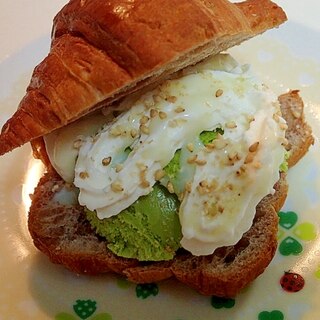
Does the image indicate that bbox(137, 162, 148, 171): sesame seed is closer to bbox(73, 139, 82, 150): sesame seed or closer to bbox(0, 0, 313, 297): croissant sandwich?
bbox(0, 0, 313, 297): croissant sandwich

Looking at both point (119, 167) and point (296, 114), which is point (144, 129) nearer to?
point (119, 167)

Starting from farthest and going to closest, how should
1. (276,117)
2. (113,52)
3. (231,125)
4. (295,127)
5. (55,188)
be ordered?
(295,127), (55,188), (276,117), (231,125), (113,52)

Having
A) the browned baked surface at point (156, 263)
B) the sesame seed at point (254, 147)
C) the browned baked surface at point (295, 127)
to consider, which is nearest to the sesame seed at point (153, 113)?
the sesame seed at point (254, 147)

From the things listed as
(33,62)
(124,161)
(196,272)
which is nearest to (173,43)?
(124,161)

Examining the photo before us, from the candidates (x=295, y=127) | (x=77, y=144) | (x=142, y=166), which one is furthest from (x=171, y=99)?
(x=295, y=127)

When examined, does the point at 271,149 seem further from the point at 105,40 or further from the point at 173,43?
the point at 105,40

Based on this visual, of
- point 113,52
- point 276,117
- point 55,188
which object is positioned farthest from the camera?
point 55,188

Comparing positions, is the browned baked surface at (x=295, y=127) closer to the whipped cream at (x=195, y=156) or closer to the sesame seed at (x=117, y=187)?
the whipped cream at (x=195, y=156)
